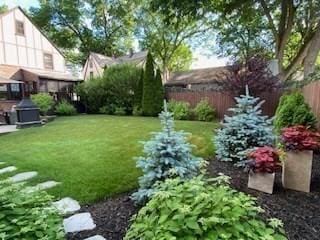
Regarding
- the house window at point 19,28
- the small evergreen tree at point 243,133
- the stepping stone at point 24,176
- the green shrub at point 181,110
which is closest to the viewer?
the stepping stone at point 24,176

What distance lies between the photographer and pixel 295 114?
573cm

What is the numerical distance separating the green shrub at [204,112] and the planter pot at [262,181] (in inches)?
358

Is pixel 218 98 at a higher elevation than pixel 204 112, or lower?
higher

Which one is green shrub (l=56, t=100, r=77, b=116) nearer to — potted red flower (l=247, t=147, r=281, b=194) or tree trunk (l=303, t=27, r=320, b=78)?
tree trunk (l=303, t=27, r=320, b=78)

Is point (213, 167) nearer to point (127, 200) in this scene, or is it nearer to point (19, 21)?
point (127, 200)

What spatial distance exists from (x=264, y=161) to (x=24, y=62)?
759 inches

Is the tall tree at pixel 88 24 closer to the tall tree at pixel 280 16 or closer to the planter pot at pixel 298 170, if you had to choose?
the tall tree at pixel 280 16

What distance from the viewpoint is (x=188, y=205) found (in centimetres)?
173

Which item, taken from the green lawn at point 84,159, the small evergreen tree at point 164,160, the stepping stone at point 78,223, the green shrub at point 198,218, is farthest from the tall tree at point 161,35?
the green shrub at point 198,218

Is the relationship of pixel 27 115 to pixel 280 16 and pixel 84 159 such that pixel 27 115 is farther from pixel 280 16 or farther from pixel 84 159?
pixel 280 16

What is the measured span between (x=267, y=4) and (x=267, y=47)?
27.7 feet

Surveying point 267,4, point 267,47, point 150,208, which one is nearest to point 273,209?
point 150,208

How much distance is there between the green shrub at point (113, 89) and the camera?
1626 centimetres

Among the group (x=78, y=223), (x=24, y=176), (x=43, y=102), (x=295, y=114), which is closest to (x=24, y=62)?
(x=43, y=102)
